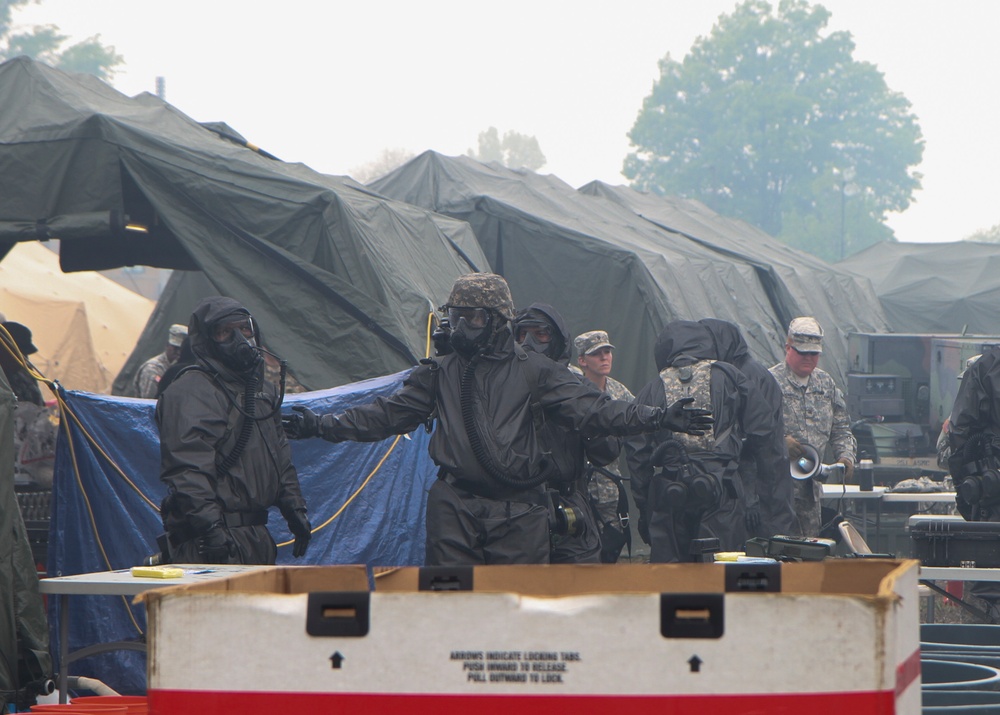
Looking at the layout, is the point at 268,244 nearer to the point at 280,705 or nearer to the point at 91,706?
the point at 91,706

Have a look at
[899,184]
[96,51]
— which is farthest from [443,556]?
[899,184]

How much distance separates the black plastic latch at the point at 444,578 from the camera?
301 centimetres

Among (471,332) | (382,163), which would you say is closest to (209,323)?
(471,332)

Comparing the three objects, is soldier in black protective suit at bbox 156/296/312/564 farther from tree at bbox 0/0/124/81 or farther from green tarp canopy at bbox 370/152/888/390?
tree at bbox 0/0/124/81

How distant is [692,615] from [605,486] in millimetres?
6208

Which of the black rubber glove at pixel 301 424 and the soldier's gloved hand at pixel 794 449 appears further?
the soldier's gloved hand at pixel 794 449

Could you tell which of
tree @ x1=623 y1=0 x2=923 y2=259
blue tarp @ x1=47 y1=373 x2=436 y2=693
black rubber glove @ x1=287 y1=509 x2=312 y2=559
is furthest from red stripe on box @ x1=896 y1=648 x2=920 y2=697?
tree @ x1=623 y1=0 x2=923 y2=259

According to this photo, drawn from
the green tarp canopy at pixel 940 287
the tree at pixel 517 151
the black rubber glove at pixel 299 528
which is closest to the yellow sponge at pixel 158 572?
the black rubber glove at pixel 299 528

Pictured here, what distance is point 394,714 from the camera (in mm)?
2441

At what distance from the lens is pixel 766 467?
797cm

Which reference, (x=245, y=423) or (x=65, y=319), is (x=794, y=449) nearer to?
(x=245, y=423)

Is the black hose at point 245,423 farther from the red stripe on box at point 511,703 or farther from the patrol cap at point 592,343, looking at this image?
the patrol cap at point 592,343

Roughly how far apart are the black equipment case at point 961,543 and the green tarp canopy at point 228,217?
14.0 ft

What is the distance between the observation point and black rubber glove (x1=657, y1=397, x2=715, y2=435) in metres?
5.62
